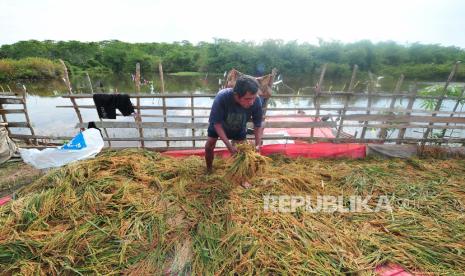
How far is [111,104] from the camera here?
435 cm

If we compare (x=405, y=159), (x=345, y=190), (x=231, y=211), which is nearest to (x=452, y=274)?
(x=345, y=190)

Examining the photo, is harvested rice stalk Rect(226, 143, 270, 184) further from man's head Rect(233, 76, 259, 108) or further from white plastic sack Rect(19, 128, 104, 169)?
white plastic sack Rect(19, 128, 104, 169)

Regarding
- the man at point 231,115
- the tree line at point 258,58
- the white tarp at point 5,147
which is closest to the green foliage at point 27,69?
the tree line at point 258,58

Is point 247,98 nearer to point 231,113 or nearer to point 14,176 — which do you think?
point 231,113

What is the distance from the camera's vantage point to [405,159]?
436cm

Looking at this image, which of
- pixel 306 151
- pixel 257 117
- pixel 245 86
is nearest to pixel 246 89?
pixel 245 86

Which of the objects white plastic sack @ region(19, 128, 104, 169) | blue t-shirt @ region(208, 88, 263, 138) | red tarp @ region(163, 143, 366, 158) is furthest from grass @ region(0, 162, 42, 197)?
blue t-shirt @ region(208, 88, 263, 138)

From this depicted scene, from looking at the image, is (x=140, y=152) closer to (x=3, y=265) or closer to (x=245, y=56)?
(x=3, y=265)

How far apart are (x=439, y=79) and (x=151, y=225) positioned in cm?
3462

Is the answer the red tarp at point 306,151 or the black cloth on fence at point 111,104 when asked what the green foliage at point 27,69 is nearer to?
the black cloth on fence at point 111,104

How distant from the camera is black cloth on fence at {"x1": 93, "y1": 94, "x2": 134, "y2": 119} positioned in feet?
14.1

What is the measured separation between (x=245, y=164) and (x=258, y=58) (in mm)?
38049

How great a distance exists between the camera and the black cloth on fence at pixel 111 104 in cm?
430

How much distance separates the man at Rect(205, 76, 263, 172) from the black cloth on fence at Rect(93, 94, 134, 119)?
2111 millimetres
